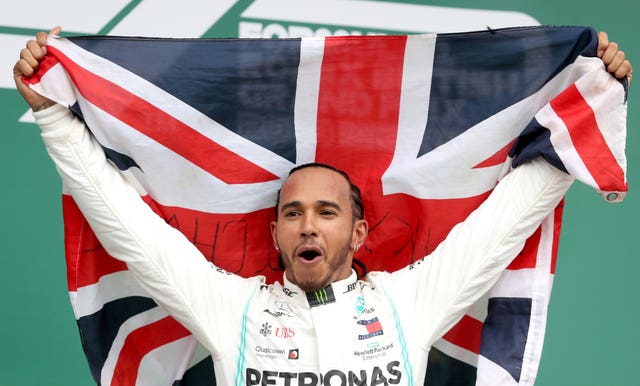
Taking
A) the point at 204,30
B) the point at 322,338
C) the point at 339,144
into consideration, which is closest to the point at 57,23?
the point at 204,30

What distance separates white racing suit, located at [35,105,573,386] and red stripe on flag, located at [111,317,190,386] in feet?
0.68

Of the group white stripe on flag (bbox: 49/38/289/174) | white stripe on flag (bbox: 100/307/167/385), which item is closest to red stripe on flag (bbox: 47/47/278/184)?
white stripe on flag (bbox: 49/38/289/174)

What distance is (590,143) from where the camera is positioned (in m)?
2.04

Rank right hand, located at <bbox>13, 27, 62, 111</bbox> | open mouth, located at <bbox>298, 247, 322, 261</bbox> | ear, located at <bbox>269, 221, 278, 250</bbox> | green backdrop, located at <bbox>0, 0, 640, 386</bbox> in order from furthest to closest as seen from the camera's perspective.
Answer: green backdrop, located at <bbox>0, 0, 640, 386</bbox> < ear, located at <bbox>269, 221, 278, 250</bbox> < open mouth, located at <bbox>298, 247, 322, 261</bbox> < right hand, located at <bbox>13, 27, 62, 111</bbox>

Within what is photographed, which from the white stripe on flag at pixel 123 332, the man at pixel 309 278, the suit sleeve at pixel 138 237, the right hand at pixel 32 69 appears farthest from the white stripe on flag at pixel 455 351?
the right hand at pixel 32 69

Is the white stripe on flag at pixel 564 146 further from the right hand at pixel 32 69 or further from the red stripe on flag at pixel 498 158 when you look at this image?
the right hand at pixel 32 69

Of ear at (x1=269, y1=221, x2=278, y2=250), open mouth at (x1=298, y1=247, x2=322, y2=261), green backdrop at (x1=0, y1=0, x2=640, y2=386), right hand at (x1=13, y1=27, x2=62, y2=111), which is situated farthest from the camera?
green backdrop at (x1=0, y1=0, x2=640, y2=386)

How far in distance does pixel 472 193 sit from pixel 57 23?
1153mm

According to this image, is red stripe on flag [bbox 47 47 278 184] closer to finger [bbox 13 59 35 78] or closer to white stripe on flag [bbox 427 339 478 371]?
finger [bbox 13 59 35 78]

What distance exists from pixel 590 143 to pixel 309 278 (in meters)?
0.65

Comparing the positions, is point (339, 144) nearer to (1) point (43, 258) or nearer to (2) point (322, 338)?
(2) point (322, 338)

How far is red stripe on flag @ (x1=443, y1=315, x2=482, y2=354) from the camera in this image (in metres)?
2.26

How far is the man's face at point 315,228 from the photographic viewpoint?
210 centimetres

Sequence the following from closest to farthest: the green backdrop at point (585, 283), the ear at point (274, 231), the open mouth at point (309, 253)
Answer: the open mouth at point (309, 253), the ear at point (274, 231), the green backdrop at point (585, 283)
